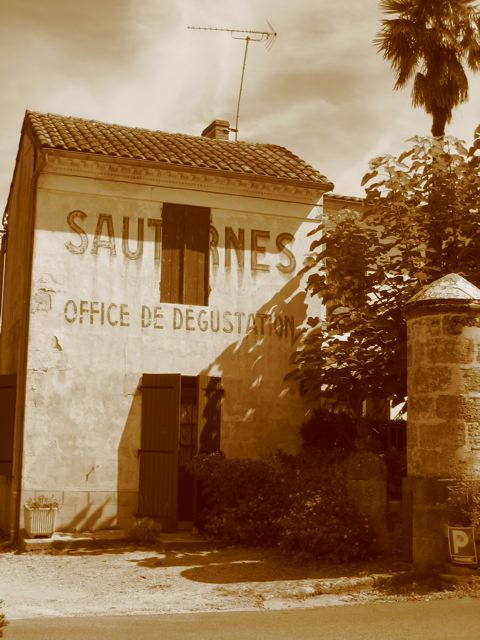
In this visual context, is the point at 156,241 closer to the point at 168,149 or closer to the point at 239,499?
the point at 168,149

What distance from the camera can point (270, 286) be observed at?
15.5 metres

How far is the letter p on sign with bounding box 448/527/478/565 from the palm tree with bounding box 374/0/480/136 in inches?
409

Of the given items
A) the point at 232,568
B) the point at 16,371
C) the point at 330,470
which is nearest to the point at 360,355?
the point at 330,470

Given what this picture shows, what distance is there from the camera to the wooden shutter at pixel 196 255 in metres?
14.9

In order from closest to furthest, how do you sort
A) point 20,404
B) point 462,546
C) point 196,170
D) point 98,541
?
1. point 462,546
2. point 98,541
3. point 20,404
4. point 196,170

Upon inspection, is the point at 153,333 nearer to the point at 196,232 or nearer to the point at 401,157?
the point at 196,232

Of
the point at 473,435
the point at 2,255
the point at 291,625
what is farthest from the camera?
the point at 2,255

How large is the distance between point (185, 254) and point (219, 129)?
14.8 ft

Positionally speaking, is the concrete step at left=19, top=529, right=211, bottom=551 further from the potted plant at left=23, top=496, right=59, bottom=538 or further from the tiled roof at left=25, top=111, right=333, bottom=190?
the tiled roof at left=25, top=111, right=333, bottom=190

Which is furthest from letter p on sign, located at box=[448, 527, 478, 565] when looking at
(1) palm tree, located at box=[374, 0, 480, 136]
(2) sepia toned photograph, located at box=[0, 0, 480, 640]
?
(1) palm tree, located at box=[374, 0, 480, 136]

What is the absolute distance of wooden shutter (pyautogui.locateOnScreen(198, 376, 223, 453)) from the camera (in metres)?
14.4

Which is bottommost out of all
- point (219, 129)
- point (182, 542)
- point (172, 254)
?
point (182, 542)

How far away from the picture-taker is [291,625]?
7.82m

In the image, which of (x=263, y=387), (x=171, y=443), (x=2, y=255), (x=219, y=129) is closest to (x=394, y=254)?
(x=263, y=387)
